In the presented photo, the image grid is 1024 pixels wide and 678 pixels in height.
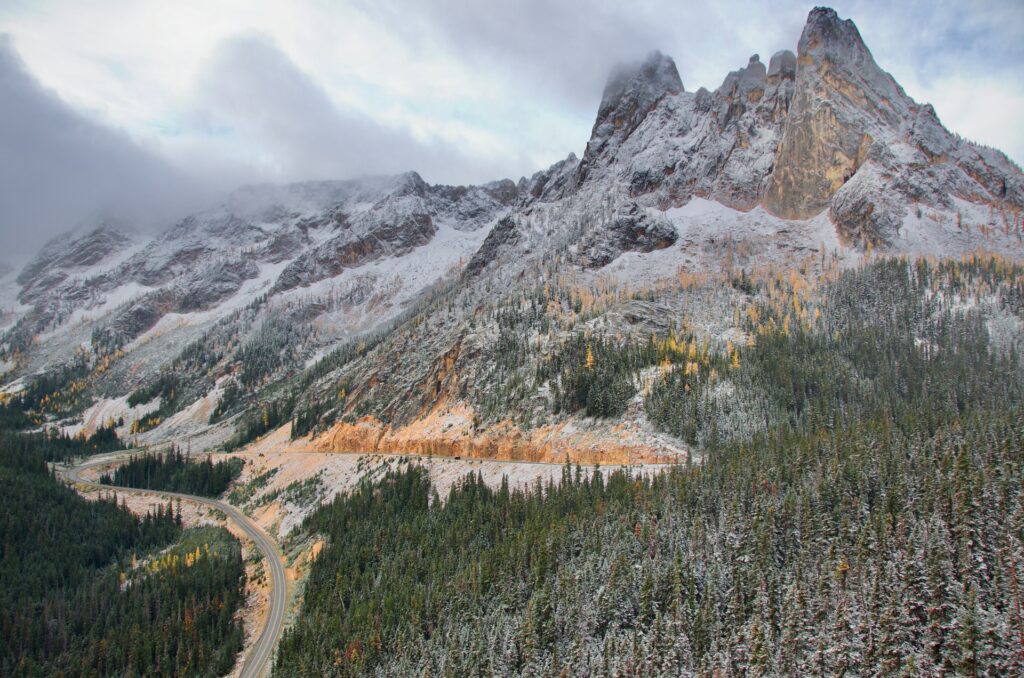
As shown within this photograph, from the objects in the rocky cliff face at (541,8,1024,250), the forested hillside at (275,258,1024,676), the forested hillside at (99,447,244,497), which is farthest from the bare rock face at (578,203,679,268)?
the forested hillside at (99,447,244,497)

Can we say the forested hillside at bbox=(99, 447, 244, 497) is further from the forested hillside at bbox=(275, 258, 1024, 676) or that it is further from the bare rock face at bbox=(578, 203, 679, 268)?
the bare rock face at bbox=(578, 203, 679, 268)

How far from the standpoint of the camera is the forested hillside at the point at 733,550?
41000 mm

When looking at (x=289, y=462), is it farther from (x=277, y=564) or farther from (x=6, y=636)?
(x=6, y=636)

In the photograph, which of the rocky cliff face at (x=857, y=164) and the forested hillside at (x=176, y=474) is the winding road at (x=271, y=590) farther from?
the rocky cliff face at (x=857, y=164)

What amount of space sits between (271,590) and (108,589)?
86.2 ft

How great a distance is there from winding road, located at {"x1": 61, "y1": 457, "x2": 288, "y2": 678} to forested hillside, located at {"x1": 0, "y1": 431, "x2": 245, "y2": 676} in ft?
9.82

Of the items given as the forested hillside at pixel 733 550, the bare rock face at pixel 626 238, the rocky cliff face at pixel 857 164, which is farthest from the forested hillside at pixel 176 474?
the rocky cliff face at pixel 857 164

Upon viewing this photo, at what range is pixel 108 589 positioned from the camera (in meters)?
85.2

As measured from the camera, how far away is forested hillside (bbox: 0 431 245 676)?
67938 millimetres

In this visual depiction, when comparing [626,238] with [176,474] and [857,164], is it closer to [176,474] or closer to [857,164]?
[857,164]

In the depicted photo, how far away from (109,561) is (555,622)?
89842 mm

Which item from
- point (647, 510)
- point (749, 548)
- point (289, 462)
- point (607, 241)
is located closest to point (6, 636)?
point (289, 462)

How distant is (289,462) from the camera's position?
441ft

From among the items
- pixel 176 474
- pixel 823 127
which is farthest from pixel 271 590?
pixel 823 127
